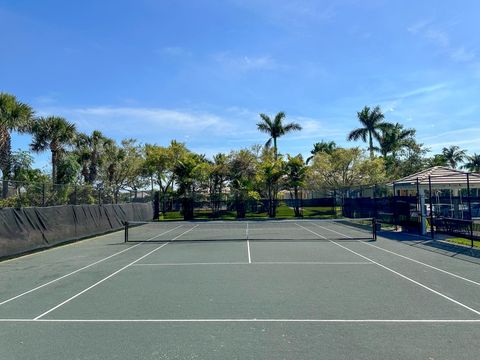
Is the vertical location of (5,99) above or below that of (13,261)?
above

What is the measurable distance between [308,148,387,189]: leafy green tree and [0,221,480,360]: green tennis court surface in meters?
32.5

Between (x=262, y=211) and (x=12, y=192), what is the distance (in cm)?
3044

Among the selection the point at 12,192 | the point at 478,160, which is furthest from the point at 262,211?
the point at 478,160

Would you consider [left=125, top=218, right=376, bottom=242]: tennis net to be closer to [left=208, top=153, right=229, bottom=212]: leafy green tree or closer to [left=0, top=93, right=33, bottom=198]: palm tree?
[left=0, top=93, right=33, bottom=198]: palm tree

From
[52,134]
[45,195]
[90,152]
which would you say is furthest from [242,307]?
[90,152]

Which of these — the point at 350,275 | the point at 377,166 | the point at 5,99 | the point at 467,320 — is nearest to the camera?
the point at 467,320

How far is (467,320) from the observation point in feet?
21.6

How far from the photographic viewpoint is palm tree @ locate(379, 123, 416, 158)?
5931 centimetres

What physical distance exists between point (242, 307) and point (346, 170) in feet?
134

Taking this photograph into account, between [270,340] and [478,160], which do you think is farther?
[478,160]

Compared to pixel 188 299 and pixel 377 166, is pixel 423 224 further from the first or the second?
pixel 377 166

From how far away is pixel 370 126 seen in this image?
5888 cm

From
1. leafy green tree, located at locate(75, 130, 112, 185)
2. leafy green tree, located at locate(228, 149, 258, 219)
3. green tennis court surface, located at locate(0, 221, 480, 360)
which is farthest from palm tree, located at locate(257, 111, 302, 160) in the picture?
green tennis court surface, located at locate(0, 221, 480, 360)

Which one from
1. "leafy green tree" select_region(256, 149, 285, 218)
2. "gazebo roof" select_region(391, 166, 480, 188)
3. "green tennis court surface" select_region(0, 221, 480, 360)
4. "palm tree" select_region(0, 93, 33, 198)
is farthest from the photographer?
"leafy green tree" select_region(256, 149, 285, 218)
